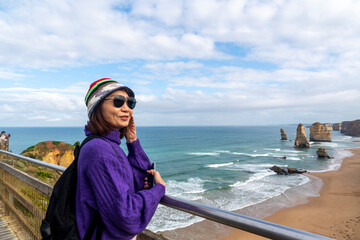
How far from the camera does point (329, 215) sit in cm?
1908

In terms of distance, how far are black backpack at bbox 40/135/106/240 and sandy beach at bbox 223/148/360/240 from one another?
16.2 m

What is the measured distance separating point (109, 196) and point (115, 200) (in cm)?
4

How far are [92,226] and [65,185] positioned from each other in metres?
0.30

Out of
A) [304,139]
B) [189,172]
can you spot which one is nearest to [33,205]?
[189,172]

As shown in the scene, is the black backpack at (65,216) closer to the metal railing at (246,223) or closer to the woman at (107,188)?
the woman at (107,188)

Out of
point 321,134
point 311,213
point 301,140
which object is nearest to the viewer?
point 311,213

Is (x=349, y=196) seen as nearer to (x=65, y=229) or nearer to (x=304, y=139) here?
(x=65, y=229)

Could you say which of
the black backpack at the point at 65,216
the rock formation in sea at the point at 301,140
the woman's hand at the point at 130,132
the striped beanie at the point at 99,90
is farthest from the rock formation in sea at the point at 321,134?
the black backpack at the point at 65,216

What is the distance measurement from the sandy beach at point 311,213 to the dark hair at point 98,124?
15.0 metres

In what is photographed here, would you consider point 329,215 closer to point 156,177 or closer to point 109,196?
point 156,177

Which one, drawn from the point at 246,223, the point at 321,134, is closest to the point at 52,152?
the point at 246,223

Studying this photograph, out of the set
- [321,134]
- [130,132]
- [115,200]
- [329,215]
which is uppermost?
[130,132]

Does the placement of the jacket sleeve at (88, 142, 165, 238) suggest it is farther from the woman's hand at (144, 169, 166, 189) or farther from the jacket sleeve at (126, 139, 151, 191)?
the jacket sleeve at (126, 139, 151, 191)

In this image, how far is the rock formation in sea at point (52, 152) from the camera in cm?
2364
